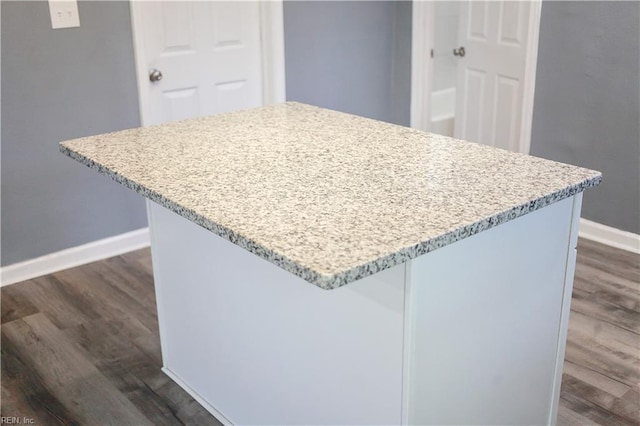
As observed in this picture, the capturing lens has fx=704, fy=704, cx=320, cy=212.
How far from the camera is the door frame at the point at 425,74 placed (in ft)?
12.5

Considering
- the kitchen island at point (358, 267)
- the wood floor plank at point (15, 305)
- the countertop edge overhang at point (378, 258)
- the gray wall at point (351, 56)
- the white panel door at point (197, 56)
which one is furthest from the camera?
the gray wall at point (351, 56)

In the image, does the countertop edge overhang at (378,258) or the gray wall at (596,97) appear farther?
the gray wall at (596,97)

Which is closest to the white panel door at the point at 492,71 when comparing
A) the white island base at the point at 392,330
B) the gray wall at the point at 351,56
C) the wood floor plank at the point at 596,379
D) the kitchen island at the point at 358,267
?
the gray wall at the point at 351,56

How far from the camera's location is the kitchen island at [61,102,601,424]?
1.55 m

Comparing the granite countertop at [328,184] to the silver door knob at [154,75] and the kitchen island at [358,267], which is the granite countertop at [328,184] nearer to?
the kitchen island at [358,267]

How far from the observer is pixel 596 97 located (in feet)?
11.6

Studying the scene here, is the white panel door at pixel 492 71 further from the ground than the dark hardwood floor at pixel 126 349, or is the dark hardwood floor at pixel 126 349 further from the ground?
the white panel door at pixel 492 71

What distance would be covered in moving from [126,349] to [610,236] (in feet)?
8.08

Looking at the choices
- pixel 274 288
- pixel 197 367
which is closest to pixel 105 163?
pixel 274 288

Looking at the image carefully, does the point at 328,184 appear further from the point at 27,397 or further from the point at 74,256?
the point at 74,256

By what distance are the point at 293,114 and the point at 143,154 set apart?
0.70m

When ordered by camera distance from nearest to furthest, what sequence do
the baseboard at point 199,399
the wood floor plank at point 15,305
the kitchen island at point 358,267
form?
the kitchen island at point 358,267
the baseboard at point 199,399
the wood floor plank at point 15,305

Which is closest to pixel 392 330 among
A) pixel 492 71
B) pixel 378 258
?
pixel 378 258

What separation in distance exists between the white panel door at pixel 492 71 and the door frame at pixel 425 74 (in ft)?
0.35
